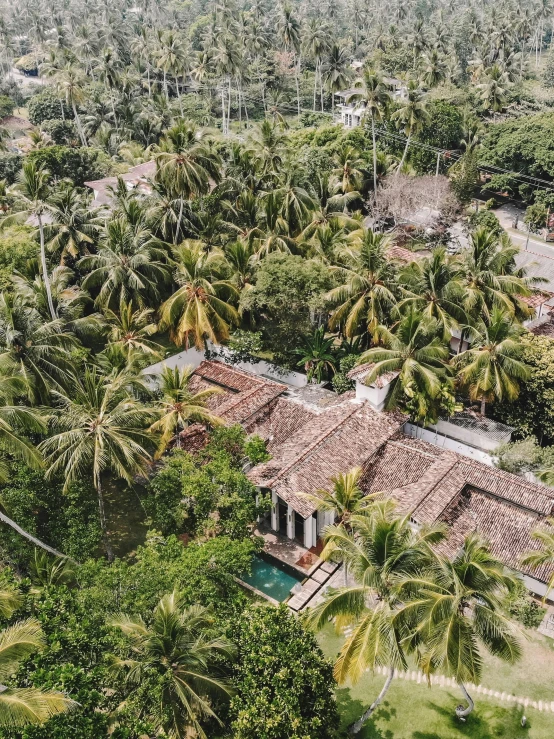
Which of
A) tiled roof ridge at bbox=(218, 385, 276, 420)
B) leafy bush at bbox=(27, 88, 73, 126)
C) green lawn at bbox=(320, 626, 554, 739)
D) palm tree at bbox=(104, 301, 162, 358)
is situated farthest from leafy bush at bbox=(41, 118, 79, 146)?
green lawn at bbox=(320, 626, 554, 739)

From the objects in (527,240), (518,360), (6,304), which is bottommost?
(527,240)

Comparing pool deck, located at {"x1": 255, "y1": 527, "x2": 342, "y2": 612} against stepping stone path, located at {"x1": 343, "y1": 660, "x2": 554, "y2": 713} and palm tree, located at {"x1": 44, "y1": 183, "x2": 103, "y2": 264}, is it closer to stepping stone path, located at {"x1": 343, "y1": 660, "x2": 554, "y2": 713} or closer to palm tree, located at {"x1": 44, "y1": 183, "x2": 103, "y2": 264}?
stepping stone path, located at {"x1": 343, "y1": 660, "x2": 554, "y2": 713}

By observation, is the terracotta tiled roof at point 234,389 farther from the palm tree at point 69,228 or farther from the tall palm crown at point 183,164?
the palm tree at point 69,228

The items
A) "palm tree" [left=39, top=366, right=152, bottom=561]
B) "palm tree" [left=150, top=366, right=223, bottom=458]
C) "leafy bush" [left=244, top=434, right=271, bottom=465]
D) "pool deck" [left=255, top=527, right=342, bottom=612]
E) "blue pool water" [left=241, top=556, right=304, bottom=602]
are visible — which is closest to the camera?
"palm tree" [left=39, top=366, right=152, bottom=561]

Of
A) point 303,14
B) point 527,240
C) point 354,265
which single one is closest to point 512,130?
point 527,240

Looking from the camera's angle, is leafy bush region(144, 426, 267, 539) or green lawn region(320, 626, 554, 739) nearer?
green lawn region(320, 626, 554, 739)

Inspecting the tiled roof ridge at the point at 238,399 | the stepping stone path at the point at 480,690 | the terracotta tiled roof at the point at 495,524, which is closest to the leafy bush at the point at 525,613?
the terracotta tiled roof at the point at 495,524

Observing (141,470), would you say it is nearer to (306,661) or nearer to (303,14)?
(306,661)
